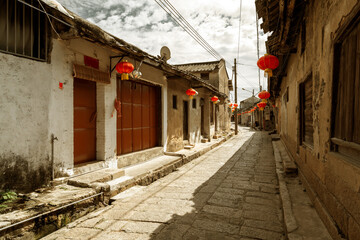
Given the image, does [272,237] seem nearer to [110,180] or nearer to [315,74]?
[315,74]

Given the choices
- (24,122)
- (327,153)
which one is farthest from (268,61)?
(24,122)

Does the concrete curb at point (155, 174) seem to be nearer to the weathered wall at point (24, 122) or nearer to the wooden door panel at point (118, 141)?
the wooden door panel at point (118, 141)

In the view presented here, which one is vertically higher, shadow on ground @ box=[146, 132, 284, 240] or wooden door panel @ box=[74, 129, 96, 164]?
wooden door panel @ box=[74, 129, 96, 164]

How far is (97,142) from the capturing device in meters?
6.38

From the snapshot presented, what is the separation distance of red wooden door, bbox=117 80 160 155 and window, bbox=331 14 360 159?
5.83 meters

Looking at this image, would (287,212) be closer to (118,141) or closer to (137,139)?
(118,141)

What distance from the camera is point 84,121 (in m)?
6.01

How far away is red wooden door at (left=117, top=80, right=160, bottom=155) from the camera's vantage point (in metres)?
7.39

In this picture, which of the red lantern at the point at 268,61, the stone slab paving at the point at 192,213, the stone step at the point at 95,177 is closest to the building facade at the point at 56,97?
the stone step at the point at 95,177

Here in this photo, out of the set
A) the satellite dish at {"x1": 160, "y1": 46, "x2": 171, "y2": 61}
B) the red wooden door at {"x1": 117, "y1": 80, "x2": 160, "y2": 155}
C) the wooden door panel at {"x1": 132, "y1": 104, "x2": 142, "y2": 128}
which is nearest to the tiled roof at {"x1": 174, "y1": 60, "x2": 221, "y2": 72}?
the satellite dish at {"x1": 160, "y1": 46, "x2": 171, "y2": 61}

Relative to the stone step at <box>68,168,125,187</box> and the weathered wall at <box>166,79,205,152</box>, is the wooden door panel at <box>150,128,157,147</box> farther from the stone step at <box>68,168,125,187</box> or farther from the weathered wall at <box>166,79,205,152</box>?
the stone step at <box>68,168,125,187</box>

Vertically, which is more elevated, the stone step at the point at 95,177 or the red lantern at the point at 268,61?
the red lantern at the point at 268,61

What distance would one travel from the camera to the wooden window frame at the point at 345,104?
8.59 ft

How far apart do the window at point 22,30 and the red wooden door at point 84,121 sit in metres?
1.31
